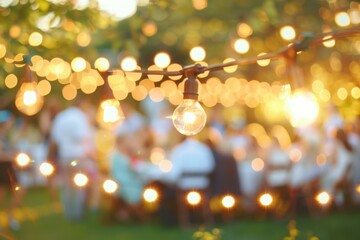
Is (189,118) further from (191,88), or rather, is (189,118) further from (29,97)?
(29,97)

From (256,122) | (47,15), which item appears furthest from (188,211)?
(256,122)

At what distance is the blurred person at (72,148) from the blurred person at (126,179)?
1.70 feet

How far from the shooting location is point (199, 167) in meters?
7.76

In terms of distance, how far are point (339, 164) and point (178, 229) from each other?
9.21 ft

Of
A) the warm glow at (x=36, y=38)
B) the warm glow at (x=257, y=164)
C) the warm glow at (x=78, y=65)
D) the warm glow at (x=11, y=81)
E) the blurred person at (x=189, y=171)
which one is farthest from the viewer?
the warm glow at (x=11, y=81)

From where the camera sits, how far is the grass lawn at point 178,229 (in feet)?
23.8

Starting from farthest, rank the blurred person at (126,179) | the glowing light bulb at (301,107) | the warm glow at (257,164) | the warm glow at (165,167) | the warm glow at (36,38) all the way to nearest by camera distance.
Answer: the warm glow at (257,164) < the blurred person at (126,179) < the warm glow at (165,167) < the warm glow at (36,38) < the glowing light bulb at (301,107)

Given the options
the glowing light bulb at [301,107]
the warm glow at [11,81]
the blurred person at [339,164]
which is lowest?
the glowing light bulb at [301,107]

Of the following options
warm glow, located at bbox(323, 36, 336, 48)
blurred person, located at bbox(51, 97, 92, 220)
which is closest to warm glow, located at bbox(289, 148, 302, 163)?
blurred person, located at bbox(51, 97, 92, 220)

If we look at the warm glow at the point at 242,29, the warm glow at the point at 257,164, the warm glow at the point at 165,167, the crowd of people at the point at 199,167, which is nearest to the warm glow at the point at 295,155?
the crowd of people at the point at 199,167

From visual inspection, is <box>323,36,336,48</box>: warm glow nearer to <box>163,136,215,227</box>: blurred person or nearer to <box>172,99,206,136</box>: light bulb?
<box>172,99,206,136</box>: light bulb

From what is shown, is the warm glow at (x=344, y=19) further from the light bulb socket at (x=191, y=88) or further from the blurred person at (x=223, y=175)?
the light bulb socket at (x=191, y=88)

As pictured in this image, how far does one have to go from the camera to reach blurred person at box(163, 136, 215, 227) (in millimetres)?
7738

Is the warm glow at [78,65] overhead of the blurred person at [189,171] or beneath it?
beneath
